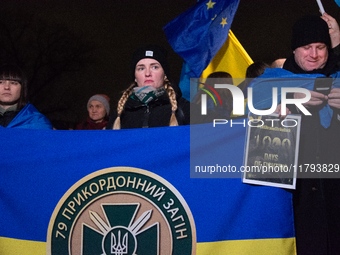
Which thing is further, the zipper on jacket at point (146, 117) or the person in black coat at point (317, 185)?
the zipper on jacket at point (146, 117)

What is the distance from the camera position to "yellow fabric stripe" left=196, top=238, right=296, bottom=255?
2.21 m

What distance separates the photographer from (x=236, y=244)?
2244mm

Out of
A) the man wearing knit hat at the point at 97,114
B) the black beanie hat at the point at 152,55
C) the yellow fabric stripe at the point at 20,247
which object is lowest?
the yellow fabric stripe at the point at 20,247

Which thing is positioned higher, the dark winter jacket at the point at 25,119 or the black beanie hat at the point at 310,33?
the black beanie hat at the point at 310,33

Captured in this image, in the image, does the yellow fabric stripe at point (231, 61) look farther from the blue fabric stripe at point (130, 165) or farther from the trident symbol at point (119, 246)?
the trident symbol at point (119, 246)

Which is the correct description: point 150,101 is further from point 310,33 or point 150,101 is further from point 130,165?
point 310,33

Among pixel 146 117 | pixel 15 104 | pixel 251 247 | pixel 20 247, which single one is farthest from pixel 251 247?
pixel 15 104

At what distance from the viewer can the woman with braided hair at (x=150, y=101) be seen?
271cm

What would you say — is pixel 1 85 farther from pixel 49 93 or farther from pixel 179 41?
pixel 49 93

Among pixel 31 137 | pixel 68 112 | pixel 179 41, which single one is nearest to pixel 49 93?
pixel 68 112

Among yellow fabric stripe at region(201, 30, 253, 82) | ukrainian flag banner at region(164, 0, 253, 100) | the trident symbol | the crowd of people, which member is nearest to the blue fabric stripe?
the crowd of people

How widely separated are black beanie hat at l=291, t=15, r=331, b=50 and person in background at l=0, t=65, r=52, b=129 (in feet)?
6.37

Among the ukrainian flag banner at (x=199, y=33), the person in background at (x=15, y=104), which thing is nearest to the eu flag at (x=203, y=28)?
the ukrainian flag banner at (x=199, y=33)

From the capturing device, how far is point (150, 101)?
9.02 ft
